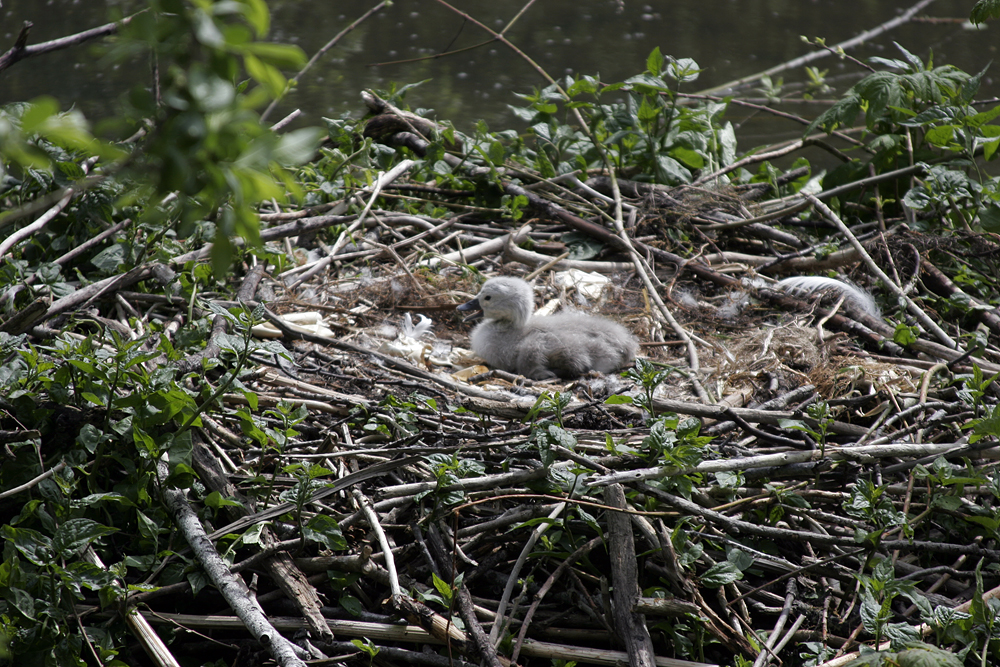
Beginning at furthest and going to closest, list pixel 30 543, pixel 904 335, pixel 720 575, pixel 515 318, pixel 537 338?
pixel 515 318
pixel 537 338
pixel 904 335
pixel 720 575
pixel 30 543

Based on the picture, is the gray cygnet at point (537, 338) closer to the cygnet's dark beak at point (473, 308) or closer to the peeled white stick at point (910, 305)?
the cygnet's dark beak at point (473, 308)

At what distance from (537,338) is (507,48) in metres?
8.19

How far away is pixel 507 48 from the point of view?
10508 millimetres

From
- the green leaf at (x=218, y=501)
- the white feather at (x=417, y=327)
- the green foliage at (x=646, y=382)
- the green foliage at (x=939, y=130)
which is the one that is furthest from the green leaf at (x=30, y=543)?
the green foliage at (x=939, y=130)

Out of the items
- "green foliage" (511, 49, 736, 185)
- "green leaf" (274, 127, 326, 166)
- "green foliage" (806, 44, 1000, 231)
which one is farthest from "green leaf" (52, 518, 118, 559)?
"green foliage" (806, 44, 1000, 231)

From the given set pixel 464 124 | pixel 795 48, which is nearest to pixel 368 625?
pixel 464 124

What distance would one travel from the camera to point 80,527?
1.78 m

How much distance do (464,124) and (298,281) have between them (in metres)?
5.26

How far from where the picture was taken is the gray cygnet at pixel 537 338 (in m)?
3.23

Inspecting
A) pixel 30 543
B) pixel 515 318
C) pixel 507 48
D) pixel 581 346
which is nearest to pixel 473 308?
pixel 515 318

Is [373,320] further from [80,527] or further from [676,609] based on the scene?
[676,609]

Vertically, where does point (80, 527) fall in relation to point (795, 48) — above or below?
above

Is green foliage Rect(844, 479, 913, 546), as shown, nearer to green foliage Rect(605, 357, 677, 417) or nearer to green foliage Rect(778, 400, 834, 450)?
green foliage Rect(778, 400, 834, 450)

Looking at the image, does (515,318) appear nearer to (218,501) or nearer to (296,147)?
(218,501)
